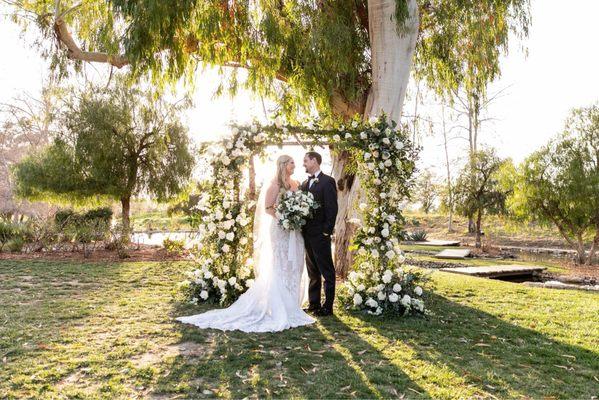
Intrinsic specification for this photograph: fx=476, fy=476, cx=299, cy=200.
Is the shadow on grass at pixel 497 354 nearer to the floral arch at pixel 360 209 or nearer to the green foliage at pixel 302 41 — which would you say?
the floral arch at pixel 360 209

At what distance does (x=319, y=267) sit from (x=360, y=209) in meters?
1.22

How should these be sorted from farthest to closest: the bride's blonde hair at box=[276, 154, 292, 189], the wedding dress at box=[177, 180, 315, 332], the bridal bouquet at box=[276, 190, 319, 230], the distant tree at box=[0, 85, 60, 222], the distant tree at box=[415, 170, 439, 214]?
the distant tree at box=[415, 170, 439, 214]
the distant tree at box=[0, 85, 60, 222]
the bride's blonde hair at box=[276, 154, 292, 189]
the bridal bouquet at box=[276, 190, 319, 230]
the wedding dress at box=[177, 180, 315, 332]

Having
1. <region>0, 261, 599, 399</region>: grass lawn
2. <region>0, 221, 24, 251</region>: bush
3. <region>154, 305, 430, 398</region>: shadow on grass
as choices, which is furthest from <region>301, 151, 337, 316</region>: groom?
<region>0, 221, 24, 251</region>: bush

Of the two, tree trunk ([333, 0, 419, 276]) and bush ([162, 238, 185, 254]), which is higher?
tree trunk ([333, 0, 419, 276])

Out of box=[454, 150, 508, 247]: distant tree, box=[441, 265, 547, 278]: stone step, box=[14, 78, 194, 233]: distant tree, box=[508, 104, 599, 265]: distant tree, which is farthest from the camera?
box=[454, 150, 508, 247]: distant tree

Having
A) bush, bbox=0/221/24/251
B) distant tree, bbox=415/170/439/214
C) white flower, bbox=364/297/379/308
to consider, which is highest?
distant tree, bbox=415/170/439/214

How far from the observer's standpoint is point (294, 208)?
6.61m

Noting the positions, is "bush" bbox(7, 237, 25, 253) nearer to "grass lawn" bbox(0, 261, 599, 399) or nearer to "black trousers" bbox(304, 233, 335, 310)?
"grass lawn" bbox(0, 261, 599, 399)

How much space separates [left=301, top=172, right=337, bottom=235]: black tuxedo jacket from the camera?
22.3ft

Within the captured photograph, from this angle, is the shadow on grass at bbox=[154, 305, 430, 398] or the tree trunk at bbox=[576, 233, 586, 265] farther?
the tree trunk at bbox=[576, 233, 586, 265]

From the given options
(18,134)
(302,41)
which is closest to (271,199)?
(302,41)

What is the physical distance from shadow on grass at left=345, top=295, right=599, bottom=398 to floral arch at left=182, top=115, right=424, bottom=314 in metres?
0.71

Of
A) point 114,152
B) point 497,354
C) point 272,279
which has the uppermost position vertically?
point 114,152

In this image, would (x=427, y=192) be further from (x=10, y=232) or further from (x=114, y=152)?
(x=10, y=232)
